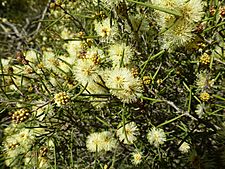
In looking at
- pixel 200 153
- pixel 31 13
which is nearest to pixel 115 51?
pixel 200 153

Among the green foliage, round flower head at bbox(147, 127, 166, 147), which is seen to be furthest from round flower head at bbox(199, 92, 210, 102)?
round flower head at bbox(147, 127, 166, 147)

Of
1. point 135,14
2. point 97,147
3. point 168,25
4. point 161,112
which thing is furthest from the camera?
point 161,112

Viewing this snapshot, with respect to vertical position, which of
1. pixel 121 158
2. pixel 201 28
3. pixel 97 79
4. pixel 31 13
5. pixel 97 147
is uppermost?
pixel 31 13

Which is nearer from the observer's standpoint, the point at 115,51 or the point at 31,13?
the point at 115,51

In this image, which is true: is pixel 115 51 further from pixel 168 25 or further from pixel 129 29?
pixel 168 25

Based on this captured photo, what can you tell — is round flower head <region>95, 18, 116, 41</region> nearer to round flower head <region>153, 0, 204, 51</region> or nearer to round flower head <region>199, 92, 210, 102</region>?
round flower head <region>153, 0, 204, 51</region>
